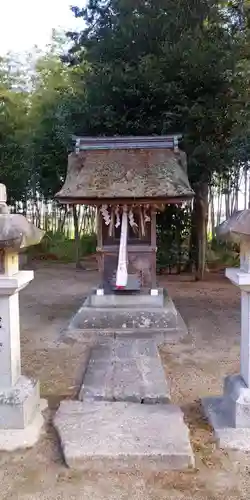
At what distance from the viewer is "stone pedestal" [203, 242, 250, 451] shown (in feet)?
10.6

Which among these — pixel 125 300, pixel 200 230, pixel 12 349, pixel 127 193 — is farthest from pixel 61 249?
pixel 12 349

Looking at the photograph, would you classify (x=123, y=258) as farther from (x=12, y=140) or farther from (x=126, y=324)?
(x=12, y=140)

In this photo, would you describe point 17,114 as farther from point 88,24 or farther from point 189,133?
point 189,133

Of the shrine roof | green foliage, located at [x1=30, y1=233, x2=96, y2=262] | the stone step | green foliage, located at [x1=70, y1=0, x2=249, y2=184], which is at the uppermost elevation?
green foliage, located at [x1=70, y1=0, x2=249, y2=184]

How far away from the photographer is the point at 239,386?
3.43 metres

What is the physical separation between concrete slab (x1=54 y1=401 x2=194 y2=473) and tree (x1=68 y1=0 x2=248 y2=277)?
6.35 m

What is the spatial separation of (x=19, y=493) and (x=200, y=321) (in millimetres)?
4940

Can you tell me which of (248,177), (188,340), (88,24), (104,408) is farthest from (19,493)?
(248,177)

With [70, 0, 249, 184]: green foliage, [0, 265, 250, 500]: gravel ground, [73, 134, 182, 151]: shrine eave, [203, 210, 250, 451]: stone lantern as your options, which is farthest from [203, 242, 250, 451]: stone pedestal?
[70, 0, 249, 184]: green foliage

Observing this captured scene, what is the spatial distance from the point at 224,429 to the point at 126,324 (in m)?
3.31

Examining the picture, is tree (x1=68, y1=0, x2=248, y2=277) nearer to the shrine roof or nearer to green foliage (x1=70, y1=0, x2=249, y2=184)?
green foliage (x1=70, y1=0, x2=249, y2=184)

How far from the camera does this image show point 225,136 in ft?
31.4

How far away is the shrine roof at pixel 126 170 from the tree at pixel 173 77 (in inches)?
51.8

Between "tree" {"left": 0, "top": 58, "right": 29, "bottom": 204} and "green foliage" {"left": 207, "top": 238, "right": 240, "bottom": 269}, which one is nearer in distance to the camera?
"green foliage" {"left": 207, "top": 238, "right": 240, "bottom": 269}
